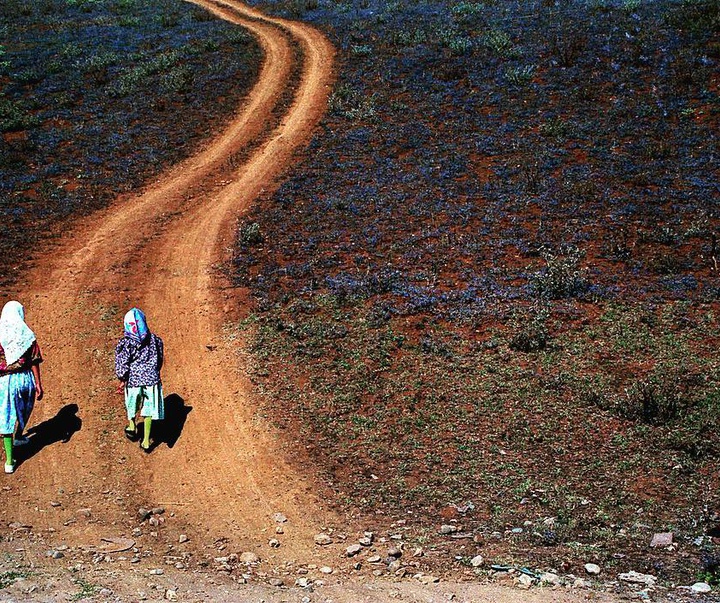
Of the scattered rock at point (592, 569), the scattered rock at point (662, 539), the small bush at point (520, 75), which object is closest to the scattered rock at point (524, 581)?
the scattered rock at point (592, 569)

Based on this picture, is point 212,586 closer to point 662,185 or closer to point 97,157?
point 662,185

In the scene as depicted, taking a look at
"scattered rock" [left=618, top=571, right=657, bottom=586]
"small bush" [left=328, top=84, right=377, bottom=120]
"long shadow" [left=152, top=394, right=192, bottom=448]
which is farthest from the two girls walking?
"small bush" [left=328, top=84, right=377, bottom=120]

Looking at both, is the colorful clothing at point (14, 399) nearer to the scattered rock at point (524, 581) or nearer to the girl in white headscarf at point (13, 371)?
the girl in white headscarf at point (13, 371)

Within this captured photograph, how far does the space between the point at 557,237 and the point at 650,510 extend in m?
8.31

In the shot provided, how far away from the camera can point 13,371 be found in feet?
32.8

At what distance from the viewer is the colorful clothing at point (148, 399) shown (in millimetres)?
10414

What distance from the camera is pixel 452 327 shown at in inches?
523

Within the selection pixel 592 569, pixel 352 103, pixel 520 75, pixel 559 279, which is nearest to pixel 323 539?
pixel 592 569

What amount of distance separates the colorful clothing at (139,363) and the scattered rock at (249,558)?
10.4 ft

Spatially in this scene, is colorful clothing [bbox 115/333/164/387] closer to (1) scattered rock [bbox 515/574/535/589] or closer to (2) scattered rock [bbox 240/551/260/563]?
(2) scattered rock [bbox 240/551/260/563]

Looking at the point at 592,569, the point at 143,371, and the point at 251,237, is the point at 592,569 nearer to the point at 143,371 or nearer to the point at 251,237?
the point at 143,371

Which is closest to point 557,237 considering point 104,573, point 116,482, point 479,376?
point 479,376

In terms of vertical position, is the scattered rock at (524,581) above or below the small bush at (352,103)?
below

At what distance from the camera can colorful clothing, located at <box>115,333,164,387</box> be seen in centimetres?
1041
